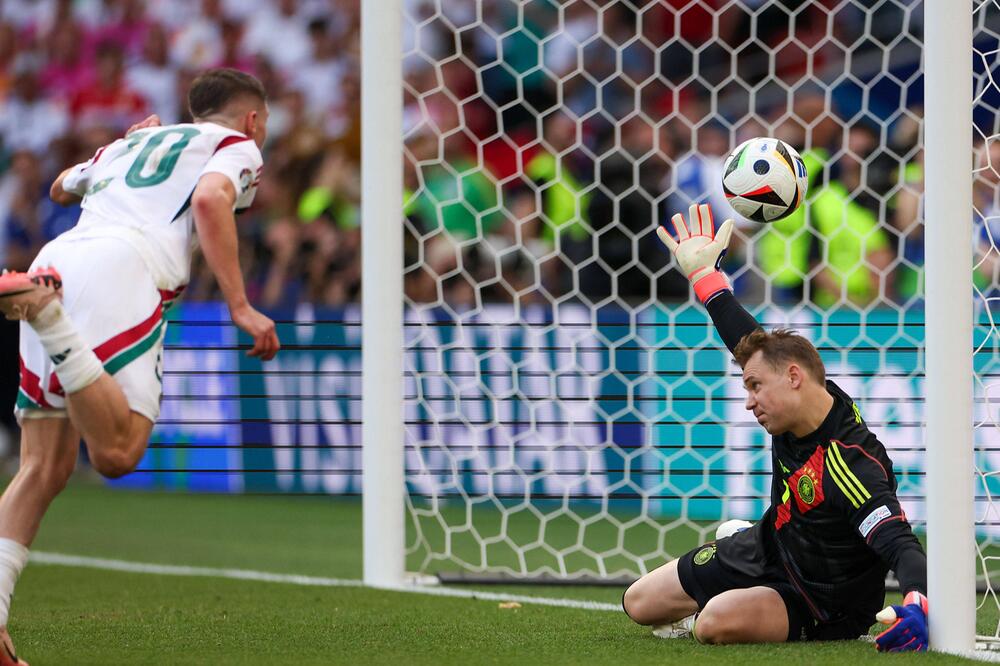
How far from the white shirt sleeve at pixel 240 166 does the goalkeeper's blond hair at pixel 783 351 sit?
4.74ft

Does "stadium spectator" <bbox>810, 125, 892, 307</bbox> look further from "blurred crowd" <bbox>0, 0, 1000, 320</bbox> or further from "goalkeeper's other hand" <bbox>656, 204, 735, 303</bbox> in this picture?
"goalkeeper's other hand" <bbox>656, 204, 735, 303</bbox>

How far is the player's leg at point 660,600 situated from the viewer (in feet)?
14.5

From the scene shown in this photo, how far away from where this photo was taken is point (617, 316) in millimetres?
7965

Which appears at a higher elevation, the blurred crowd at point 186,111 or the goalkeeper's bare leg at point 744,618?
the blurred crowd at point 186,111

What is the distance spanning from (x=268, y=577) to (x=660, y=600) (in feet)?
7.37

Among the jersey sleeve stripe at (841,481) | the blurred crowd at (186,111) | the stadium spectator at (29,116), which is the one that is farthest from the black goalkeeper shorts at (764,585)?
the stadium spectator at (29,116)

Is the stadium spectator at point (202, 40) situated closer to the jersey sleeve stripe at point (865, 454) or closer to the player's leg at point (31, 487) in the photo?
the player's leg at point (31, 487)

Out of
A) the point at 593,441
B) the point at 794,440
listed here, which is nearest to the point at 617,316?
the point at 593,441

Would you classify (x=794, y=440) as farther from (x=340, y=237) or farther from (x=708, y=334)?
(x=340, y=237)

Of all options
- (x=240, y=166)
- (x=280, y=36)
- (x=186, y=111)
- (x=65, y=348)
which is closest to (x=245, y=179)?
(x=240, y=166)

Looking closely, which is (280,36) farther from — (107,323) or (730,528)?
(107,323)

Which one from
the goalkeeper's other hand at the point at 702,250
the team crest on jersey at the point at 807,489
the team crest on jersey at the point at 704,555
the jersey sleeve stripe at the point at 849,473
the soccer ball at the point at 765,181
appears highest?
the soccer ball at the point at 765,181

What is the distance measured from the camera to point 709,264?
14.3ft

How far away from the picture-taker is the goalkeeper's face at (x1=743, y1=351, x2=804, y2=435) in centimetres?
404
